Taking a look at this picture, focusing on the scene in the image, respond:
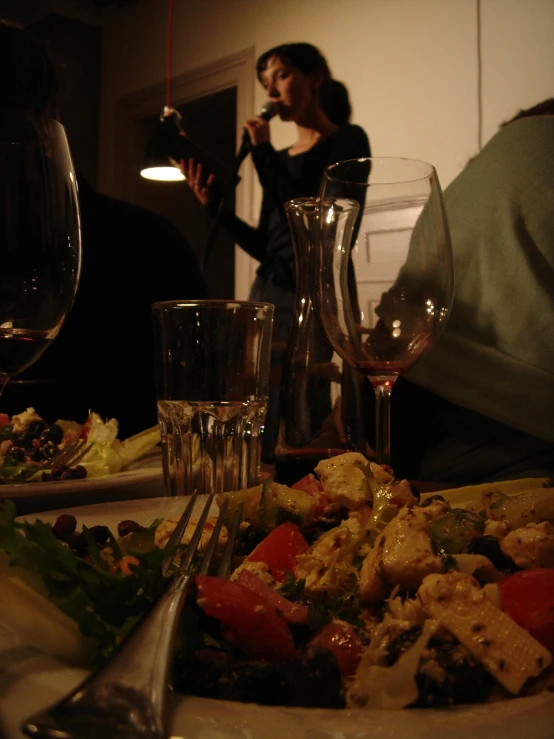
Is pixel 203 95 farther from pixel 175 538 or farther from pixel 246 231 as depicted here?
pixel 175 538

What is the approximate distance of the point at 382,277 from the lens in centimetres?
82

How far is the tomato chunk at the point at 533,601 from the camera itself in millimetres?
385

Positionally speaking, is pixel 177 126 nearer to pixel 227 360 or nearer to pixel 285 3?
pixel 285 3

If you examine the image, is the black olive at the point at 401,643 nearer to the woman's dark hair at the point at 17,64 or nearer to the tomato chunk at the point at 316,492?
the tomato chunk at the point at 316,492

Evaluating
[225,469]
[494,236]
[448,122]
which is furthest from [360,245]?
[448,122]

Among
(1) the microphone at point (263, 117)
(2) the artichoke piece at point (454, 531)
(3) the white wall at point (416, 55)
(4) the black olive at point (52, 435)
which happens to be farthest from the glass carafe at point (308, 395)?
(1) the microphone at point (263, 117)

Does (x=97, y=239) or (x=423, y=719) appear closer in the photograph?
(x=423, y=719)

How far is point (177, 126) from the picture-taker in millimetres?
4461

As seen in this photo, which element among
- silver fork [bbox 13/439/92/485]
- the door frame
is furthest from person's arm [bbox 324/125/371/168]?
silver fork [bbox 13/439/92/485]

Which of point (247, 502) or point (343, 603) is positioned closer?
point (343, 603)

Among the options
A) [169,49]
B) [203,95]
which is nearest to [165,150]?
[203,95]

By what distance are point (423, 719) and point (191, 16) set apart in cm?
493

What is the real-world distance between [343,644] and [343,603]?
0.10 meters

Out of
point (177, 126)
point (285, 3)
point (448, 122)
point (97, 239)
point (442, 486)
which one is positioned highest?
point (285, 3)
